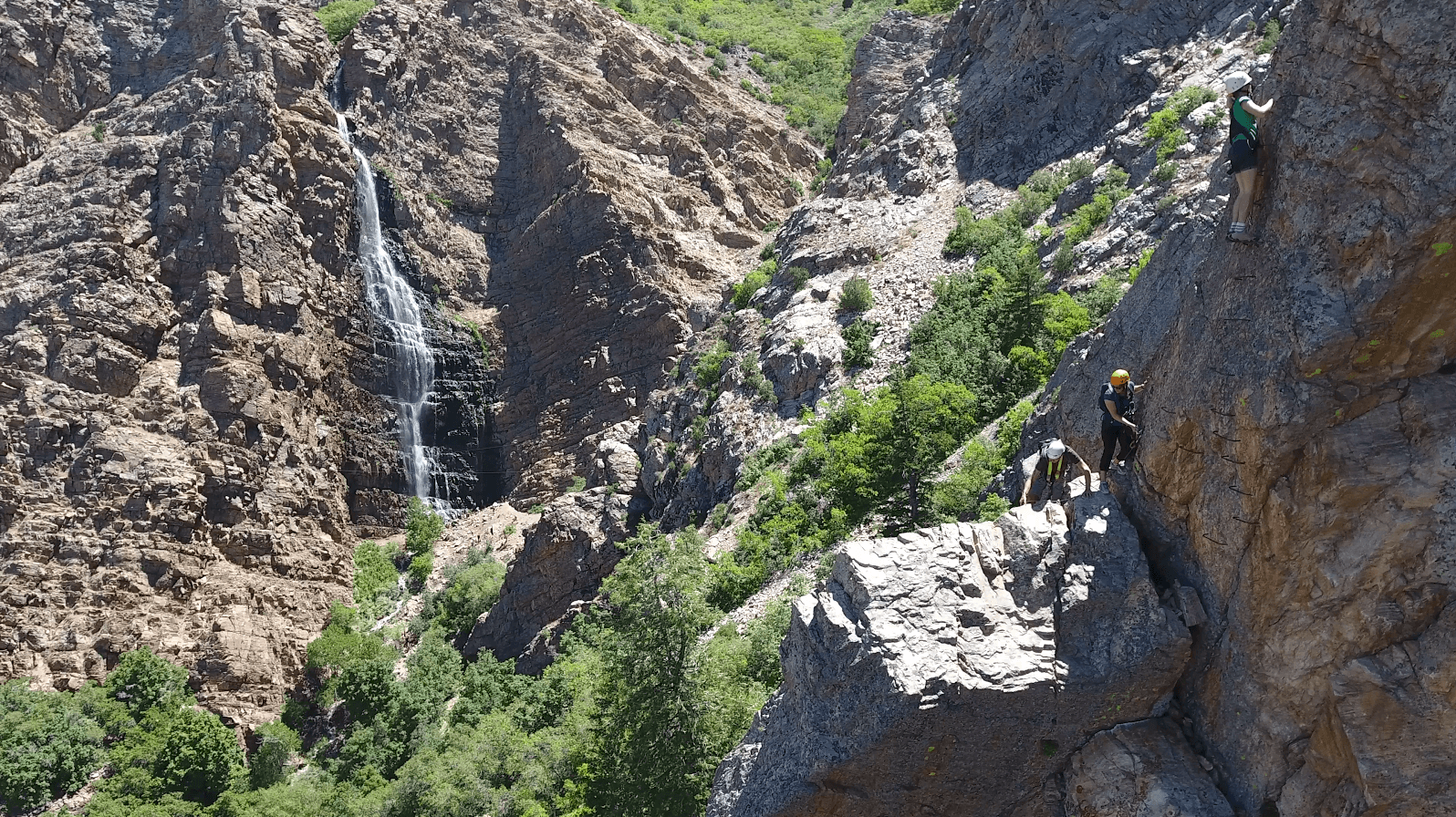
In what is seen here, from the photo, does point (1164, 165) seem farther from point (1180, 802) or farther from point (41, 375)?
point (41, 375)

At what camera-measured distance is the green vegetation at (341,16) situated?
53.4 meters

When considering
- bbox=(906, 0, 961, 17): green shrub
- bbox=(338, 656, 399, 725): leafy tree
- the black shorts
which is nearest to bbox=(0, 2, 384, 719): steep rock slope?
bbox=(338, 656, 399, 725): leafy tree

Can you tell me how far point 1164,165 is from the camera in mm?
28766

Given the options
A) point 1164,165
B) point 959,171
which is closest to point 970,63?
point 959,171

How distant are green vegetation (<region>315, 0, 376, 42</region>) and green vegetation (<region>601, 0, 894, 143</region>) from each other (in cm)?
1614

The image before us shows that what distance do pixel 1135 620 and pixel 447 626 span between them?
101ft

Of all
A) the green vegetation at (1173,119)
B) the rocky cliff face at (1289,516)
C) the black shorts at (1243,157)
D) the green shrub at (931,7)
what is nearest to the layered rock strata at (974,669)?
the rocky cliff face at (1289,516)

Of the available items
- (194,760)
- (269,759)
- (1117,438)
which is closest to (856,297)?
(1117,438)

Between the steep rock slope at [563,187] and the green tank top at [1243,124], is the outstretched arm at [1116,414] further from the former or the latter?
the steep rock slope at [563,187]

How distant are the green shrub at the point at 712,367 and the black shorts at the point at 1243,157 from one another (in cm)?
2710

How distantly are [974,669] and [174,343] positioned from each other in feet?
127

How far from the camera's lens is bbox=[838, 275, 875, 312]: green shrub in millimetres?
34656

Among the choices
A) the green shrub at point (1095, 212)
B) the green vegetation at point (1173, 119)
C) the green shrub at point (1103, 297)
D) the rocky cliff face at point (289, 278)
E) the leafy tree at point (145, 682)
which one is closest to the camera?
the green shrub at point (1103, 297)

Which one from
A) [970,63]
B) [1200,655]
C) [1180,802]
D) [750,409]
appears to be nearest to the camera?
[1180,802]
